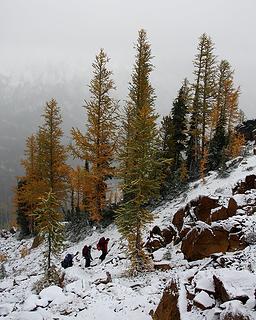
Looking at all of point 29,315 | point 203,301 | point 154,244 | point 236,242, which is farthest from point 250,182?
point 29,315

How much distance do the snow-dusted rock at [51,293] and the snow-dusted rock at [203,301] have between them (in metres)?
7.56

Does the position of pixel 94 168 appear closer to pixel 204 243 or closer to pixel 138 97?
pixel 138 97

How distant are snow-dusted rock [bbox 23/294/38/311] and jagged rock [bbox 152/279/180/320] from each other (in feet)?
19.4

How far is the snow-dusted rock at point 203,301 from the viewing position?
11.0 meters

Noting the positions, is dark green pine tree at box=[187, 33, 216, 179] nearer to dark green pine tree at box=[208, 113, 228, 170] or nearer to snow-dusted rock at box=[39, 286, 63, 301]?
dark green pine tree at box=[208, 113, 228, 170]

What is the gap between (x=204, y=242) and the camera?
1638cm

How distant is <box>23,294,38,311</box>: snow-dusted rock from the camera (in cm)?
1543

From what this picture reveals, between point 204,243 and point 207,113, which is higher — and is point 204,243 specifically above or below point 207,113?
below

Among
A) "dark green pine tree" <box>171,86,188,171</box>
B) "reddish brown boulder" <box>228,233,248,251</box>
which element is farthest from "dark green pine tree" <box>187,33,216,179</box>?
"reddish brown boulder" <box>228,233,248,251</box>

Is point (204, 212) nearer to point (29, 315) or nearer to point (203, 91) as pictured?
point (29, 315)

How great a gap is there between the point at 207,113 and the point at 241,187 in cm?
1798

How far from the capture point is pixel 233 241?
15.4 meters

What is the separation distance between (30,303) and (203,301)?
27.6 feet

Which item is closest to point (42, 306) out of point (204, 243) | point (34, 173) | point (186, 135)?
point (204, 243)
